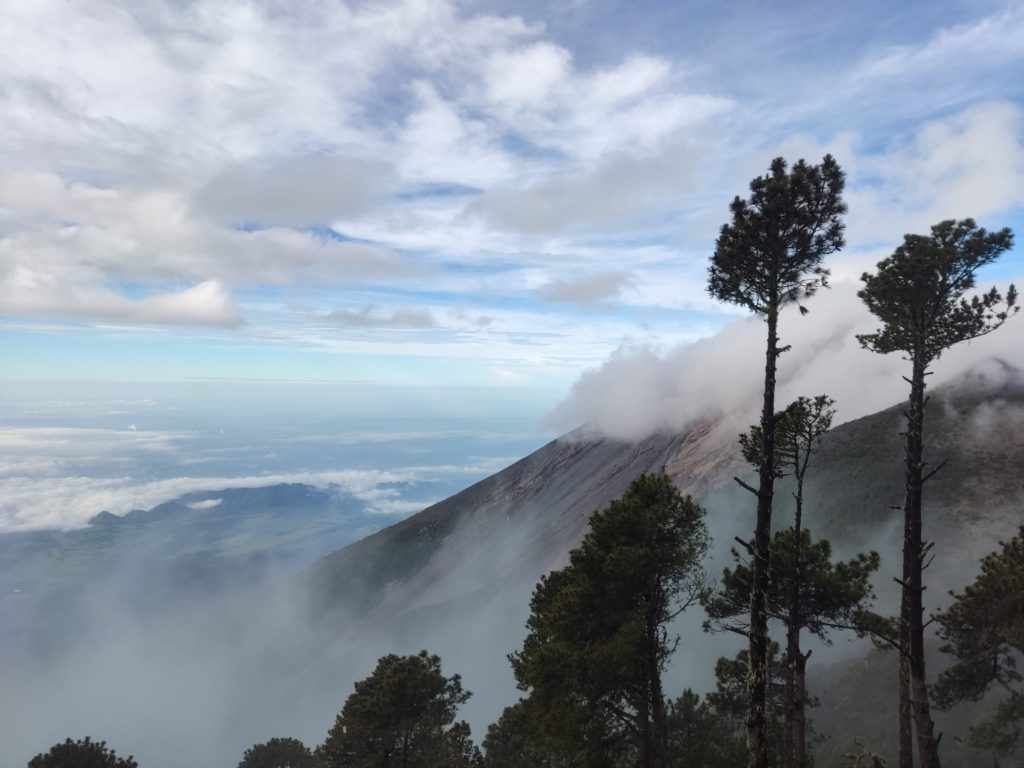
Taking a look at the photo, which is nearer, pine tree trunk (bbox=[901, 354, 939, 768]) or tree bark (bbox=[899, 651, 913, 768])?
pine tree trunk (bbox=[901, 354, 939, 768])

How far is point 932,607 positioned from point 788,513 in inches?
1218

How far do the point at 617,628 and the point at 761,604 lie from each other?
8.67 meters

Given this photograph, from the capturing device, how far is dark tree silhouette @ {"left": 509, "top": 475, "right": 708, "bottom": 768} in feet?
63.9

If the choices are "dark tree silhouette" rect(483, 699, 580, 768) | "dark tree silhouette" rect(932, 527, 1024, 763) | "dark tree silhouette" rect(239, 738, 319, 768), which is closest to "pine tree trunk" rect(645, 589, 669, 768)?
"dark tree silhouette" rect(483, 699, 580, 768)

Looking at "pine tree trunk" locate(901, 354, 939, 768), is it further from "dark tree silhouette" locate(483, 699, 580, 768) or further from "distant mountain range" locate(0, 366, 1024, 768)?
"distant mountain range" locate(0, 366, 1024, 768)

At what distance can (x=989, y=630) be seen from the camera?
22297 millimetres

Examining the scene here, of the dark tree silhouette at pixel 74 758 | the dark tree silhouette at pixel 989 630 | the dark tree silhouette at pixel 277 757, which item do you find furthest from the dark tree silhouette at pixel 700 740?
the dark tree silhouette at pixel 277 757

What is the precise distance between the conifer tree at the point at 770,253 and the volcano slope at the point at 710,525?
21.6 meters

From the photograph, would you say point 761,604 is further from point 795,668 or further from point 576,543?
point 576,543

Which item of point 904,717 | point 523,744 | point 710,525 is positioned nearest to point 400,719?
→ point 523,744

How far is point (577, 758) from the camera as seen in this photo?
830 inches

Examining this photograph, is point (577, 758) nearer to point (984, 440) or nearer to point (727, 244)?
point (727, 244)

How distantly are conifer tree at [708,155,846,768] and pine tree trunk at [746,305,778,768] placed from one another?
0.02m

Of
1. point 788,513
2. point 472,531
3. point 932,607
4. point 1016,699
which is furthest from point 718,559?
point 472,531
